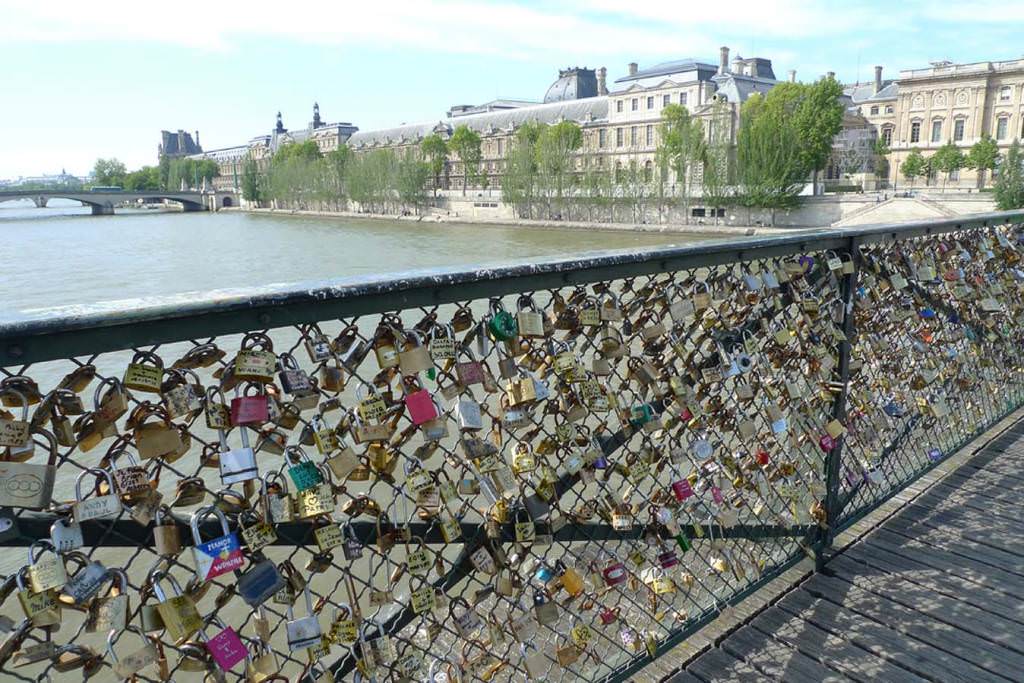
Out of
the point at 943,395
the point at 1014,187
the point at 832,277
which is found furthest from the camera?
the point at 1014,187

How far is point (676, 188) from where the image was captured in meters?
41.8

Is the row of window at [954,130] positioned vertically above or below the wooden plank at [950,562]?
above

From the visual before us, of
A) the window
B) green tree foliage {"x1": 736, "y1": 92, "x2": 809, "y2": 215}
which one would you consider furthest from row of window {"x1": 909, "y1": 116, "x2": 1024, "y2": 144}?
green tree foliage {"x1": 736, "y1": 92, "x2": 809, "y2": 215}

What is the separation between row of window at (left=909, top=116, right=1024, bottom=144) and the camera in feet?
168

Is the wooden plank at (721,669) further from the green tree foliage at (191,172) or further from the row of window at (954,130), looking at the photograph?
the green tree foliage at (191,172)

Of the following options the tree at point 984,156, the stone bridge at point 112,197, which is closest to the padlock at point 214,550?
the tree at point 984,156

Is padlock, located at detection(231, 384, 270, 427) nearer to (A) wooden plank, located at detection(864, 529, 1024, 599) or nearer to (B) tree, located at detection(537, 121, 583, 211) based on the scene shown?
(A) wooden plank, located at detection(864, 529, 1024, 599)

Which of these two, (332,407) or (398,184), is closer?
(332,407)

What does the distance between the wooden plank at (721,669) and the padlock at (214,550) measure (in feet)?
4.16

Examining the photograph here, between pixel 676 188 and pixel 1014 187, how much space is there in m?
16.0

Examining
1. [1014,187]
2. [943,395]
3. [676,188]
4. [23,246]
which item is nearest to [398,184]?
[676,188]

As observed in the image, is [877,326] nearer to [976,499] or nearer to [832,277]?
[832,277]

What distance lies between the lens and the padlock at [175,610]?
969 millimetres

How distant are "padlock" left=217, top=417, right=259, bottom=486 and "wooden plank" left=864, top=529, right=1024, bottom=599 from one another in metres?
2.15
